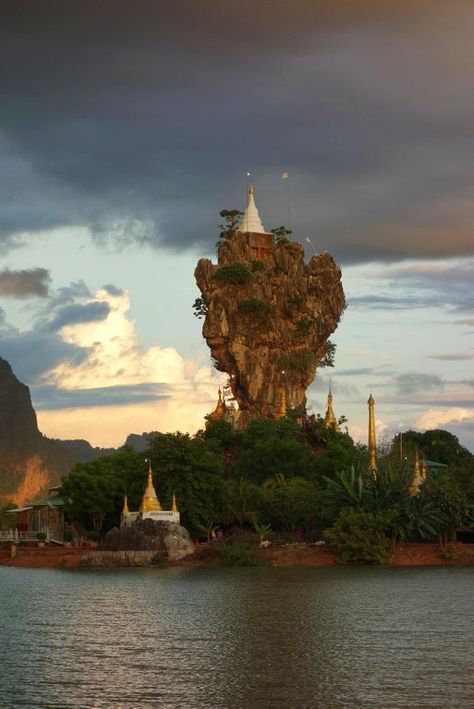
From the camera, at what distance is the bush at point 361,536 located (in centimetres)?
6128

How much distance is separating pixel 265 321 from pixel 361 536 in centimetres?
3756

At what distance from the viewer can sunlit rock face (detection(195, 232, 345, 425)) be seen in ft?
318

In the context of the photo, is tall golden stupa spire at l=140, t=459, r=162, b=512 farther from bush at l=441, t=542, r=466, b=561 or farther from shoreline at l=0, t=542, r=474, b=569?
bush at l=441, t=542, r=466, b=561

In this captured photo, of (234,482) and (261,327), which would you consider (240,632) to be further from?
(261,327)

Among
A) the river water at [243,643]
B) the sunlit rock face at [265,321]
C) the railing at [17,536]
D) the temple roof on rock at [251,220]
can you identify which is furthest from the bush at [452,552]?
the temple roof on rock at [251,220]

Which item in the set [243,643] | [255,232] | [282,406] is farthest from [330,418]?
[243,643]

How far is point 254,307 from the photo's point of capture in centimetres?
9569

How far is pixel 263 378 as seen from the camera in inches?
3829

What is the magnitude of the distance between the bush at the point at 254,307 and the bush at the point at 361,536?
35.4m

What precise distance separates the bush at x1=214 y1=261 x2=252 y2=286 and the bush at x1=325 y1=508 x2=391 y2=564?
37349mm

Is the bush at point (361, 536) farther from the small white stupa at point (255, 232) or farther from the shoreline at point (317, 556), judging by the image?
the small white stupa at point (255, 232)

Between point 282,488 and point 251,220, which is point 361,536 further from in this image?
point 251,220

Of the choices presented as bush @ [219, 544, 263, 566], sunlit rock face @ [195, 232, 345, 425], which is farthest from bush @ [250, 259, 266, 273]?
bush @ [219, 544, 263, 566]

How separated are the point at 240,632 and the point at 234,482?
38191 mm
